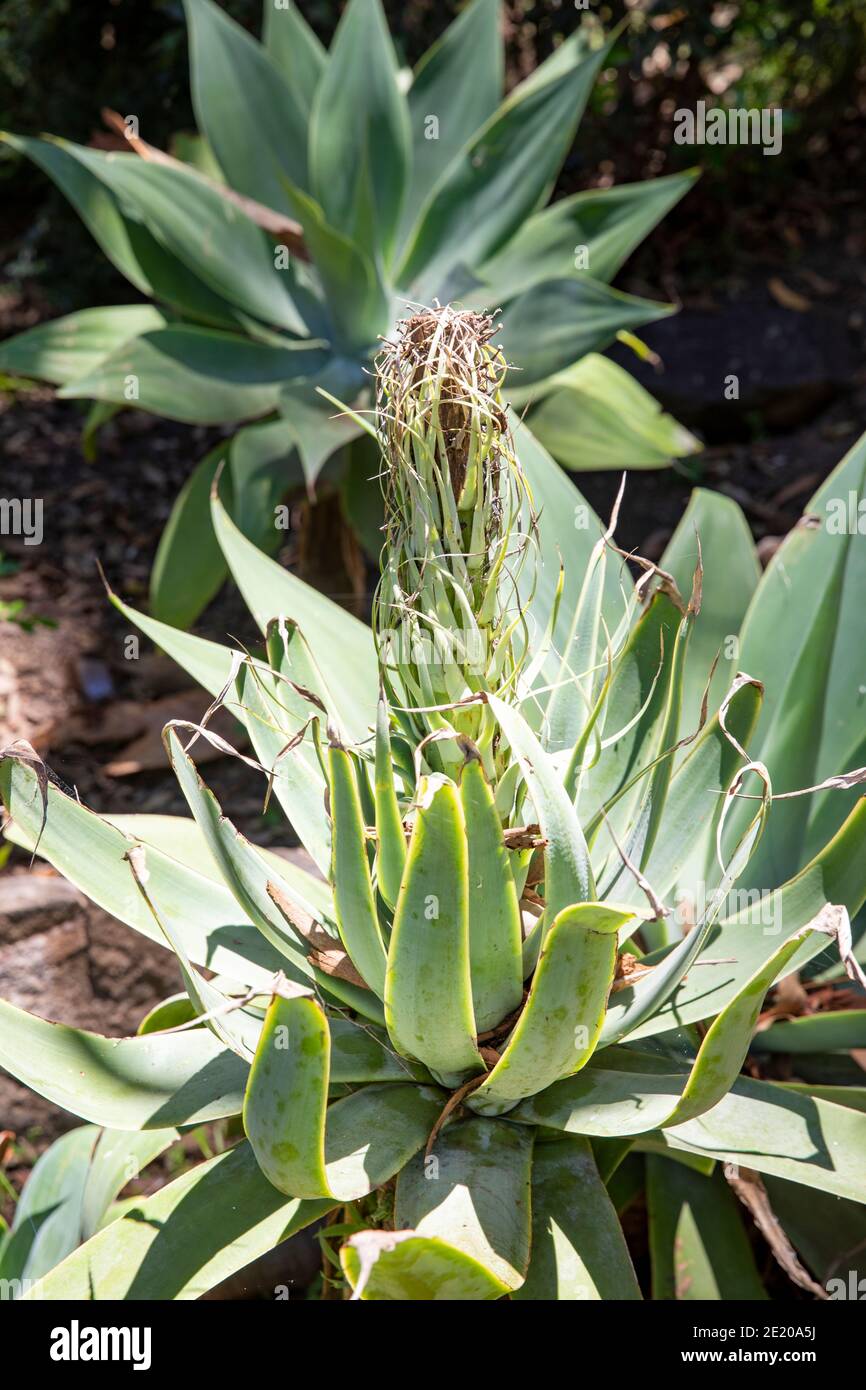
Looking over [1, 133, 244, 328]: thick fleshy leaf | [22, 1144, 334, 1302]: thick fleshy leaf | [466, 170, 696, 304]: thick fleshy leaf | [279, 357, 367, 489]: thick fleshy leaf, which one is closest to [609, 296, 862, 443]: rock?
[466, 170, 696, 304]: thick fleshy leaf

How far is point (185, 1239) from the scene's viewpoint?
4.06 feet

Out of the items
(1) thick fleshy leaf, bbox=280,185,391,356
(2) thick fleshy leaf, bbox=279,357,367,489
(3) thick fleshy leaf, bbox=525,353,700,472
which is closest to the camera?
(2) thick fleshy leaf, bbox=279,357,367,489

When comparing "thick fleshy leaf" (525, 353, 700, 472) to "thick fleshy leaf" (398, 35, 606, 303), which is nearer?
"thick fleshy leaf" (398, 35, 606, 303)

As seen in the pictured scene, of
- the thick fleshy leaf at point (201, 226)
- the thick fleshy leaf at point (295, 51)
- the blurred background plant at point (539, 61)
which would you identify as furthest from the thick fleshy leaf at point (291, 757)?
the blurred background plant at point (539, 61)

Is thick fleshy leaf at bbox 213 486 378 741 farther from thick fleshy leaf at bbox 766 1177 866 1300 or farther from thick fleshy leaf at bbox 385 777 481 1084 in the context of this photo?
thick fleshy leaf at bbox 766 1177 866 1300

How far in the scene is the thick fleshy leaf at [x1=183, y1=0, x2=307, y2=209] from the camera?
283 centimetres

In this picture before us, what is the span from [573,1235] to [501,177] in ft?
7.62

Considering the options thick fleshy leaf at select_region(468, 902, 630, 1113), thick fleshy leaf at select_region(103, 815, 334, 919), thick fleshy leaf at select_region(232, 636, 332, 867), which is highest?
thick fleshy leaf at select_region(232, 636, 332, 867)

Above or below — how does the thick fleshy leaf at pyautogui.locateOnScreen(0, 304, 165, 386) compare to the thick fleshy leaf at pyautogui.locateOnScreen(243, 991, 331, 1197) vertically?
above

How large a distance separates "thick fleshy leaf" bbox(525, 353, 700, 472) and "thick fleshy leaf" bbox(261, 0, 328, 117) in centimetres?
96

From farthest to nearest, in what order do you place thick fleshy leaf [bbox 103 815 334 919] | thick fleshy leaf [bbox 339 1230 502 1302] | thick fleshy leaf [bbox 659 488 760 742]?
thick fleshy leaf [bbox 659 488 760 742] < thick fleshy leaf [bbox 103 815 334 919] < thick fleshy leaf [bbox 339 1230 502 1302]

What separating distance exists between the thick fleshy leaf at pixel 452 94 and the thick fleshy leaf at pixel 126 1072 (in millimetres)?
2237

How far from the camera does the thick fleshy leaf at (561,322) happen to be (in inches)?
101

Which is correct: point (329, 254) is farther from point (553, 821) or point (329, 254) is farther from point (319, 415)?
point (553, 821)
